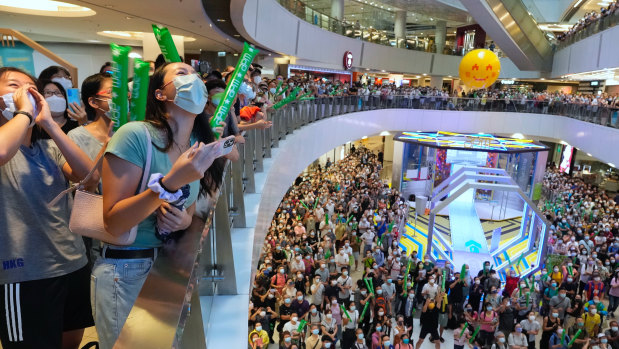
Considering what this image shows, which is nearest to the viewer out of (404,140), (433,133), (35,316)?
(35,316)

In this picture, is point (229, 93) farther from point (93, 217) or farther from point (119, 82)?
point (93, 217)

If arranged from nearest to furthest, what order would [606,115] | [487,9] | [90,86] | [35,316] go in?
1. [35,316]
2. [90,86]
3. [606,115]
4. [487,9]

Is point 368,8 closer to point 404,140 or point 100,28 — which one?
point 404,140

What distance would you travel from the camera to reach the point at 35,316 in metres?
2.03

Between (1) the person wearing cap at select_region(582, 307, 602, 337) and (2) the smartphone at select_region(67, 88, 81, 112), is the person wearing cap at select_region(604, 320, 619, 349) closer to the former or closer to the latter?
(1) the person wearing cap at select_region(582, 307, 602, 337)

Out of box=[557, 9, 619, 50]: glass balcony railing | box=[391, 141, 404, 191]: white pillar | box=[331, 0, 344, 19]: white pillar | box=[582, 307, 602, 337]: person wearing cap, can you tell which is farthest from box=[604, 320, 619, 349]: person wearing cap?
box=[331, 0, 344, 19]: white pillar

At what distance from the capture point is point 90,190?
2059 millimetres

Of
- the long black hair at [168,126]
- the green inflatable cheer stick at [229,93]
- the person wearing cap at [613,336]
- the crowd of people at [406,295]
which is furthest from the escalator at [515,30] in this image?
the long black hair at [168,126]

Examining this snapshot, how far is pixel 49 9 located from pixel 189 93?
360 inches

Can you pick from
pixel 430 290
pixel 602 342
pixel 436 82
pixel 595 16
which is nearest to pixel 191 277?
pixel 602 342

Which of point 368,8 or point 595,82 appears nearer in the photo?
point 595,82

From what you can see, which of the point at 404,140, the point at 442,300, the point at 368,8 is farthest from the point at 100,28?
the point at 368,8

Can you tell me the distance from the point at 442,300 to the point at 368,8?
85.0 ft

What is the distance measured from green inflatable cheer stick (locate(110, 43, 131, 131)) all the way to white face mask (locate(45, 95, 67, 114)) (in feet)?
2.01
